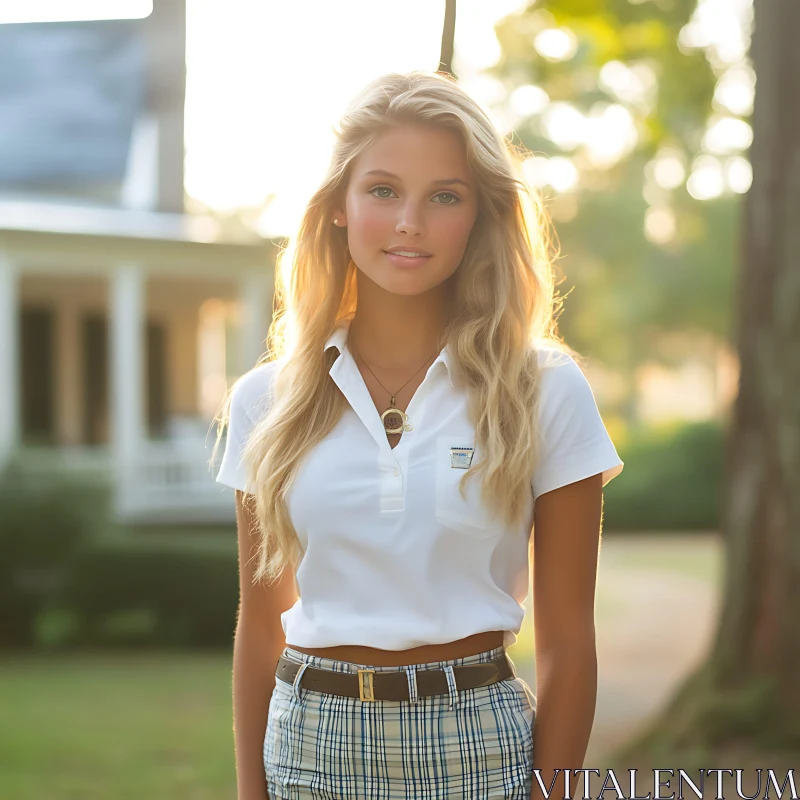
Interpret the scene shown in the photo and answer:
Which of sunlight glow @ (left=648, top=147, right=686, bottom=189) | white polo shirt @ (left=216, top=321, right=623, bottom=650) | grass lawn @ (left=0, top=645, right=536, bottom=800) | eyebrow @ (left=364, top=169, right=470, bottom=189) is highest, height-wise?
sunlight glow @ (left=648, top=147, right=686, bottom=189)

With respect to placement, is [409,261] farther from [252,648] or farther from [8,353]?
[8,353]

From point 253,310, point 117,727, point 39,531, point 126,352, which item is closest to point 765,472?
point 117,727

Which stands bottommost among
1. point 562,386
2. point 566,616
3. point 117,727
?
point 117,727

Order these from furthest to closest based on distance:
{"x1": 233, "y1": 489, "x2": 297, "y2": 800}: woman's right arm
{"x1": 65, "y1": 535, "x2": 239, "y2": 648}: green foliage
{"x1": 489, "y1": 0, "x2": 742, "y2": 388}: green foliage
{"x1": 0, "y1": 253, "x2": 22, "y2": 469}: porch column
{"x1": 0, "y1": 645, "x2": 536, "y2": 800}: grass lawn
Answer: {"x1": 489, "y1": 0, "x2": 742, "y2": 388}: green foliage → {"x1": 0, "y1": 253, "x2": 22, "y2": 469}: porch column → {"x1": 65, "y1": 535, "x2": 239, "y2": 648}: green foliage → {"x1": 0, "y1": 645, "x2": 536, "y2": 800}: grass lawn → {"x1": 233, "y1": 489, "x2": 297, "y2": 800}: woman's right arm

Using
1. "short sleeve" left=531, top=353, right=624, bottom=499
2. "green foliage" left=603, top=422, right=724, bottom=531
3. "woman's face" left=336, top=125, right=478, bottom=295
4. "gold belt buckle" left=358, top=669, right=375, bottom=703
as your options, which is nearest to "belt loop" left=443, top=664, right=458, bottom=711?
"gold belt buckle" left=358, top=669, right=375, bottom=703

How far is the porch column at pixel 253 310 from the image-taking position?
44.1 ft

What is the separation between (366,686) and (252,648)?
1.22 feet

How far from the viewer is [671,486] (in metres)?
22.1

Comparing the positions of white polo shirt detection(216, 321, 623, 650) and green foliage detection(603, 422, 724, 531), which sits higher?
white polo shirt detection(216, 321, 623, 650)

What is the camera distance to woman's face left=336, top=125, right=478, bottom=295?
229 cm

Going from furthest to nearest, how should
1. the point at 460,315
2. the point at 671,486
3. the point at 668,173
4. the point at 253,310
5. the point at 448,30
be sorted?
the point at 668,173 < the point at 671,486 < the point at 253,310 < the point at 448,30 < the point at 460,315

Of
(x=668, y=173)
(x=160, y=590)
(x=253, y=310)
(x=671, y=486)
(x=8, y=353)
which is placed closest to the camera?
(x=160, y=590)

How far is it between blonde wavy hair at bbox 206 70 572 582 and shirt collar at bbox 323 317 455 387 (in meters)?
0.01

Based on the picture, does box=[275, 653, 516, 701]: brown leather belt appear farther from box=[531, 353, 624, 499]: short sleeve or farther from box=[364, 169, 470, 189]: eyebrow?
box=[364, 169, 470, 189]: eyebrow
